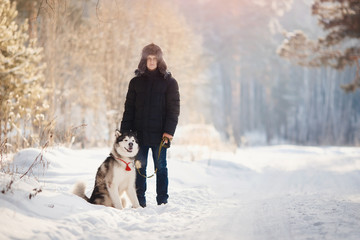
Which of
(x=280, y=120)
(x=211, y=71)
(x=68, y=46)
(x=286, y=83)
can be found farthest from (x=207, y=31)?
(x=68, y=46)

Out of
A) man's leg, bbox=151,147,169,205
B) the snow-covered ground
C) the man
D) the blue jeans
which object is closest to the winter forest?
the man

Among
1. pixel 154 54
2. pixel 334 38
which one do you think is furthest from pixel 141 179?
pixel 334 38

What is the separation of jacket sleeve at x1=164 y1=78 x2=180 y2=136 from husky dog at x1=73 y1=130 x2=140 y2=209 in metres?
0.46

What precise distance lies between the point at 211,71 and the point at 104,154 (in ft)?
92.2

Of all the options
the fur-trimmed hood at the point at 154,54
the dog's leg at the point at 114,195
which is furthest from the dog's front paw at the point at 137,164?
the fur-trimmed hood at the point at 154,54

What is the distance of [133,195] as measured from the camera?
380cm

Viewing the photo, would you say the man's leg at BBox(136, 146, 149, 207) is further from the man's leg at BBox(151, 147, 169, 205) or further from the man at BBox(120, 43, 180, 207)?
the man's leg at BBox(151, 147, 169, 205)

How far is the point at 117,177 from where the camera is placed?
3652mm

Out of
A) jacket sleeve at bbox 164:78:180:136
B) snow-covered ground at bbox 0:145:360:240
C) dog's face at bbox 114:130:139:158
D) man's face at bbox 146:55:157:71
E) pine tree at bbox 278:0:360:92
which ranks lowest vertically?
snow-covered ground at bbox 0:145:360:240

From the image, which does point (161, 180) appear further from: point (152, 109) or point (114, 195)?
point (152, 109)

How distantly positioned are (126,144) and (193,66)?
59.1 ft

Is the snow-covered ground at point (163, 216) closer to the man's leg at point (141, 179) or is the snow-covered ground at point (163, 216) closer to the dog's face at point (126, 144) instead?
the man's leg at point (141, 179)

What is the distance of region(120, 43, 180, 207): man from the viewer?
391cm

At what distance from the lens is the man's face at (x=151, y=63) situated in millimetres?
3982
